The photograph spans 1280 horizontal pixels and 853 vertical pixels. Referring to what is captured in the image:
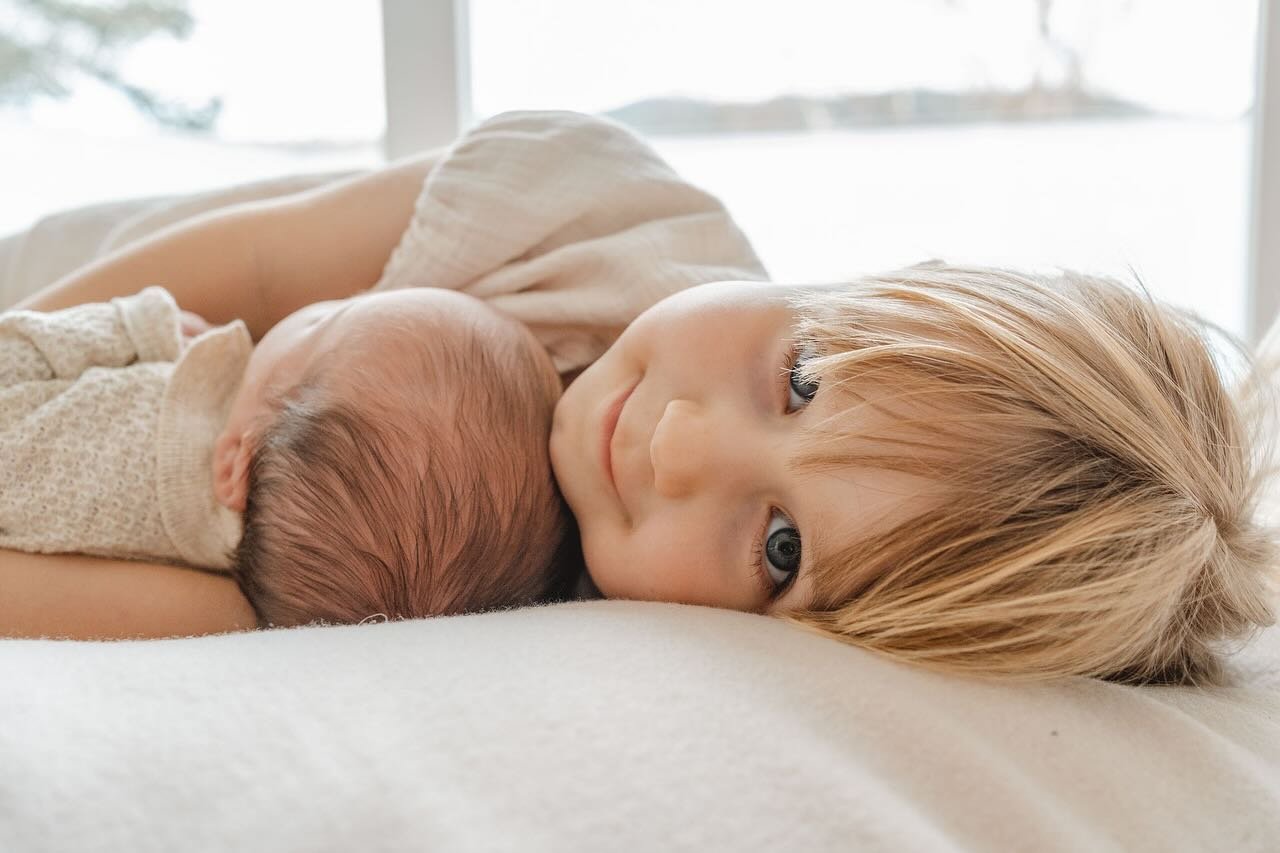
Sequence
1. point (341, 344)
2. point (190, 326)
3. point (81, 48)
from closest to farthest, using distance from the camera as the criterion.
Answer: point (341, 344) → point (190, 326) → point (81, 48)

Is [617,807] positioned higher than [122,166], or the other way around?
[122,166]

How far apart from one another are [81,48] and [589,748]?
5.97 ft

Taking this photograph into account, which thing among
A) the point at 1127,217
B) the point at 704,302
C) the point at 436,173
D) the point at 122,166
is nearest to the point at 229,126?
the point at 122,166

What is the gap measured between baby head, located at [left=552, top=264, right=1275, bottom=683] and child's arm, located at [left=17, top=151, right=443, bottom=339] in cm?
46

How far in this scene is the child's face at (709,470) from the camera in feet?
2.17

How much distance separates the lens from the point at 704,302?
798mm

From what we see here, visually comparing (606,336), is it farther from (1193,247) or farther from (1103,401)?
(1193,247)

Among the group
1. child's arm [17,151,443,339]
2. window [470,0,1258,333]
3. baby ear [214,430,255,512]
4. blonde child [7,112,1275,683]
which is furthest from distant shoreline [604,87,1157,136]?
Result: baby ear [214,430,255,512]

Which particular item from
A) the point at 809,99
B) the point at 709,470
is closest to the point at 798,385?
the point at 709,470

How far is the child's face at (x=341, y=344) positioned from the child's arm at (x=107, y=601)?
0.08 meters

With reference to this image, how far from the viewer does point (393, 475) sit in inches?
30.2

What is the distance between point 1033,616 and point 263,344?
693mm

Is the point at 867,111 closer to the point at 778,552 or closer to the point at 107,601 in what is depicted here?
the point at 778,552

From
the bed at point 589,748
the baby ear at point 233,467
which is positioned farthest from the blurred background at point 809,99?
the bed at point 589,748
